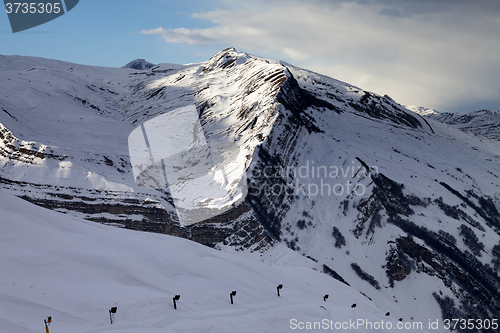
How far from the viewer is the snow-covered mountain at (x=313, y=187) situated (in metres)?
49.9

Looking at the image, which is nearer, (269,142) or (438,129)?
(269,142)

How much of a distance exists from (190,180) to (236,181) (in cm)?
881

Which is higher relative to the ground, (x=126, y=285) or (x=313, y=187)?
(x=313, y=187)

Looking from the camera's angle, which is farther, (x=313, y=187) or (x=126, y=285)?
(x=313, y=187)

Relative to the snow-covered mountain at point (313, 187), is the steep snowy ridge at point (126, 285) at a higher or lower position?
lower

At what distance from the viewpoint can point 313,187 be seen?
209 ft

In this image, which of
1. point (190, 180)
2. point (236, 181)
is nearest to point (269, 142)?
point (236, 181)

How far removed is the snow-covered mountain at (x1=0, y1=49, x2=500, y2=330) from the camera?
49.9m

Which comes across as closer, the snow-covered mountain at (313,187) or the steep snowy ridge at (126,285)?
the steep snowy ridge at (126,285)

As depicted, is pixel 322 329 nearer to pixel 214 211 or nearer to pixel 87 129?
pixel 214 211

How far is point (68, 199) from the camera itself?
48250 millimetres

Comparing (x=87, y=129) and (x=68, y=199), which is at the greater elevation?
(x=87, y=129)

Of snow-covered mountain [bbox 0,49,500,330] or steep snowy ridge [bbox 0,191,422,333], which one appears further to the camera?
snow-covered mountain [bbox 0,49,500,330]

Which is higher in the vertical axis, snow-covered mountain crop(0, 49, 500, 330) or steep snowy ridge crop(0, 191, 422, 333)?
snow-covered mountain crop(0, 49, 500, 330)
